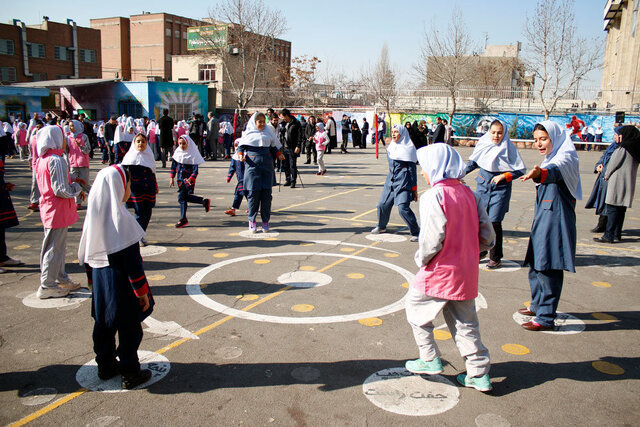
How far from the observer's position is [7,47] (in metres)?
52.2

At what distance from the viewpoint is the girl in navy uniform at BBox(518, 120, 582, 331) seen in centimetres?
441

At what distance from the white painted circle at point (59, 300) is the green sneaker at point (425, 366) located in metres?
3.51

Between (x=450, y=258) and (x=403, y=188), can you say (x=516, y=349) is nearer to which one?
(x=450, y=258)

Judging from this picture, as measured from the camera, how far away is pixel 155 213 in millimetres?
9984

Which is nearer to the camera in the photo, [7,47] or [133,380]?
[133,380]

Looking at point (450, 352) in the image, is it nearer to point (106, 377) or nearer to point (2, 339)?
point (106, 377)

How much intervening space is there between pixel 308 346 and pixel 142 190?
416cm

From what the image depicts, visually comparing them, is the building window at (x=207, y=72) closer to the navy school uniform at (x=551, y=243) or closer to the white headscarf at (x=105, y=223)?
the navy school uniform at (x=551, y=243)

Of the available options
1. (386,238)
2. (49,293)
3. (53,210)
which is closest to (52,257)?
(49,293)

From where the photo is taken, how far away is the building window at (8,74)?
51.8 metres

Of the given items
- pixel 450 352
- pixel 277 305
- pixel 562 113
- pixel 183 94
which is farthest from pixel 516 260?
pixel 183 94

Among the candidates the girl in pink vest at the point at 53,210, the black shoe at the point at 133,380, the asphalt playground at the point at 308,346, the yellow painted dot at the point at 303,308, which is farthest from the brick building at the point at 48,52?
the black shoe at the point at 133,380

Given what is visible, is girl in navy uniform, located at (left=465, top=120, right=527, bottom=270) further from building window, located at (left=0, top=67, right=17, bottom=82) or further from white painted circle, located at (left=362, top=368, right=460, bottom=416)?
building window, located at (left=0, top=67, right=17, bottom=82)

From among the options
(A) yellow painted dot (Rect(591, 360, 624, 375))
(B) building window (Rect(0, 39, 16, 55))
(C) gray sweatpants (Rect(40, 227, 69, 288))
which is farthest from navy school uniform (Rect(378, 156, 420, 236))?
(B) building window (Rect(0, 39, 16, 55))
